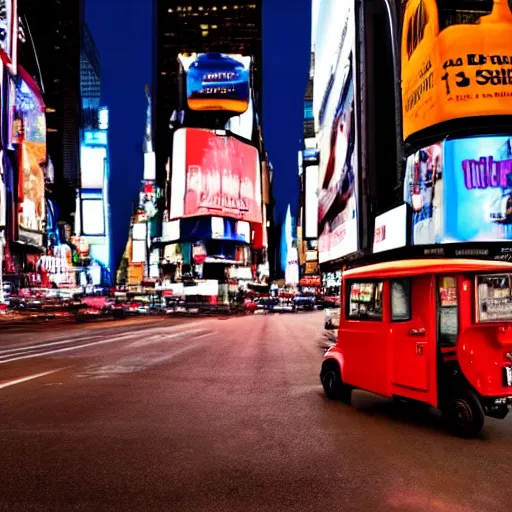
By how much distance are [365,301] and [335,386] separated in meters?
1.53

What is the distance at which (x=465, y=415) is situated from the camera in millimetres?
6348

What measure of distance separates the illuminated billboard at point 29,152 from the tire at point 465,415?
2598 inches

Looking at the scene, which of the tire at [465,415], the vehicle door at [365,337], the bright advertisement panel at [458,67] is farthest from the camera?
the bright advertisement panel at [458,67]

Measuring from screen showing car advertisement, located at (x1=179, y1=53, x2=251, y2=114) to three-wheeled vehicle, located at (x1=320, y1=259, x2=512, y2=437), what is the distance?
291 feet

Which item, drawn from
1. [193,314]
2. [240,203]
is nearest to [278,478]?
[193,314]

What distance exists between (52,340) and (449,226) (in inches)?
775

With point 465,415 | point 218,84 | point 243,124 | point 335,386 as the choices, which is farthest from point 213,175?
point 465,415

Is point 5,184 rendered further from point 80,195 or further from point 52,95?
point 52,95

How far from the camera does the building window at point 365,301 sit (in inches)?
303

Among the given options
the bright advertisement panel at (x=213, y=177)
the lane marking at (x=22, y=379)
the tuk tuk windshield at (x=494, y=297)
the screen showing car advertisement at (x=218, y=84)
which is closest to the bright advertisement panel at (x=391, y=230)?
the lane marking at (x=22, y=379)

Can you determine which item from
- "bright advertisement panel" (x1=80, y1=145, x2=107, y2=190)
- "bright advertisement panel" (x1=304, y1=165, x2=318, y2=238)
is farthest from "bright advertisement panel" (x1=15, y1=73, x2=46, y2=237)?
"bright advertisement panel" (x1=80, y1=145, x2=107, y2=190)

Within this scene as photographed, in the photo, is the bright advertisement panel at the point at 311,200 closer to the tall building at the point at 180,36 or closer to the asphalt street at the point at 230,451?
the asphalt street at the point at 230,451

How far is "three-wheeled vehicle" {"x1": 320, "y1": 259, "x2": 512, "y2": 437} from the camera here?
6332mm

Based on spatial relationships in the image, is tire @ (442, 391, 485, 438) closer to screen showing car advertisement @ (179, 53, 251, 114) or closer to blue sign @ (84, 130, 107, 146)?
screen showing car advertisement @ (179, 53, 251, 114)
